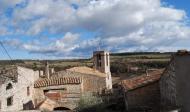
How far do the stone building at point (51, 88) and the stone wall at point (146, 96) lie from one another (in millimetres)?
12987

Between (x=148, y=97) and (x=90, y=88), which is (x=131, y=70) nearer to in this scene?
(x=90, y=88)

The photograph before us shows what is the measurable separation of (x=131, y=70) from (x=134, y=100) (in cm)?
5154

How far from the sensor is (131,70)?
256 feet

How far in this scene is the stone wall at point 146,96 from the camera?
1018 inches

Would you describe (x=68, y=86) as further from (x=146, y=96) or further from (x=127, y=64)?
(x=127, y=64)

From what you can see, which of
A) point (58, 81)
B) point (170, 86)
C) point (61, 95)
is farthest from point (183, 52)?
point (58, 81)

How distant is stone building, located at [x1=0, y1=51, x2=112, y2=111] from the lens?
38.9 metres

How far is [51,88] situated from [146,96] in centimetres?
2202

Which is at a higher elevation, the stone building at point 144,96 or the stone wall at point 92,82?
the stone wall at point 92,82

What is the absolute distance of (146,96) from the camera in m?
26.1

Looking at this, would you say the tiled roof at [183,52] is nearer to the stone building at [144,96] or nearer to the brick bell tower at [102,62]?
the stone building at [144,96]

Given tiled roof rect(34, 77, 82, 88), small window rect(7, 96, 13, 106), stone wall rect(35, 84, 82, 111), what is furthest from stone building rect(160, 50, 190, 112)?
tiled roof rect(34, 77, 82, 88)

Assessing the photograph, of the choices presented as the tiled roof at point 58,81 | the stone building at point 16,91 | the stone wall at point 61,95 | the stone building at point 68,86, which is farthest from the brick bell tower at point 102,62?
the stone building at point 16,91

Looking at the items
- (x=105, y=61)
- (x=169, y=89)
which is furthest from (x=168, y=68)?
(x=105, y=61)
